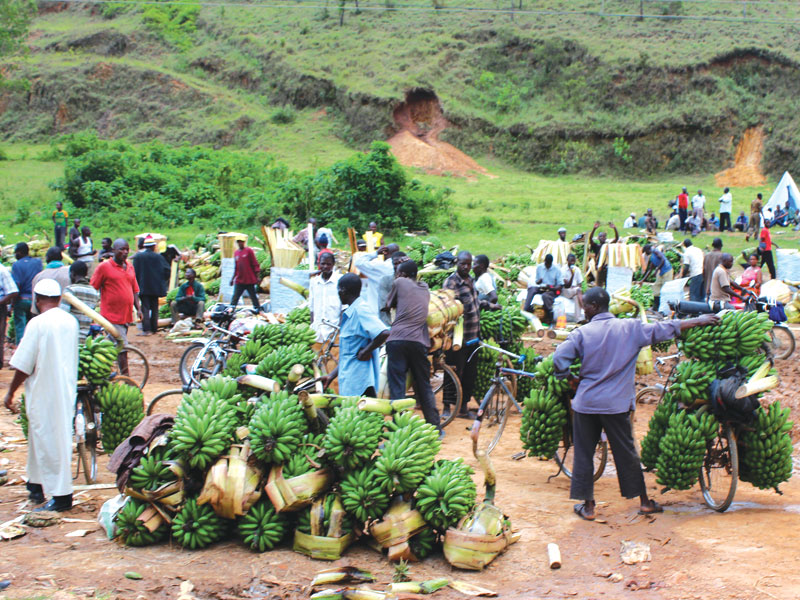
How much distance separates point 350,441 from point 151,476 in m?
1.39

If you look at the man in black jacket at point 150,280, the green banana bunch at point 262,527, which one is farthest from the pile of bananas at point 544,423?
the man in black jacket at point 150,280

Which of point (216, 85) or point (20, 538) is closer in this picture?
point (20, 538)

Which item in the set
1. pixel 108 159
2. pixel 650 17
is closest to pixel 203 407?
pixel 108 159

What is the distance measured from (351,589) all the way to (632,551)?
6.38 feet

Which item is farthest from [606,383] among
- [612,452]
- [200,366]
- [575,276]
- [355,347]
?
[575,276]

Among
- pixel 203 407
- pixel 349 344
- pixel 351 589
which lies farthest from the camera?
pixel 349 344

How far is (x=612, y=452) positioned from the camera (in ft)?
19.6

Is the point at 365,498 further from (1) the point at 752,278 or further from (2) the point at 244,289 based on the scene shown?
(1) the point at 752,278

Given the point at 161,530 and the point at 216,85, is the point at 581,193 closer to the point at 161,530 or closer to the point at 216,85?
the point at 216,85

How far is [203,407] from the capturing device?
566cm

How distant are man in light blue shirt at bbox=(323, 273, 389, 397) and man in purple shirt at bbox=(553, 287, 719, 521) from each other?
1.84m

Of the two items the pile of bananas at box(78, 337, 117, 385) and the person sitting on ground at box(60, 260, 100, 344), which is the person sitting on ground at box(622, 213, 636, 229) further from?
the pile of bananas at box(78, 337, 117, 385)

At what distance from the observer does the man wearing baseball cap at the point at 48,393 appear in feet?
19.8

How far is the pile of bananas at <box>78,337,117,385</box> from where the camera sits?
22.3 ft
